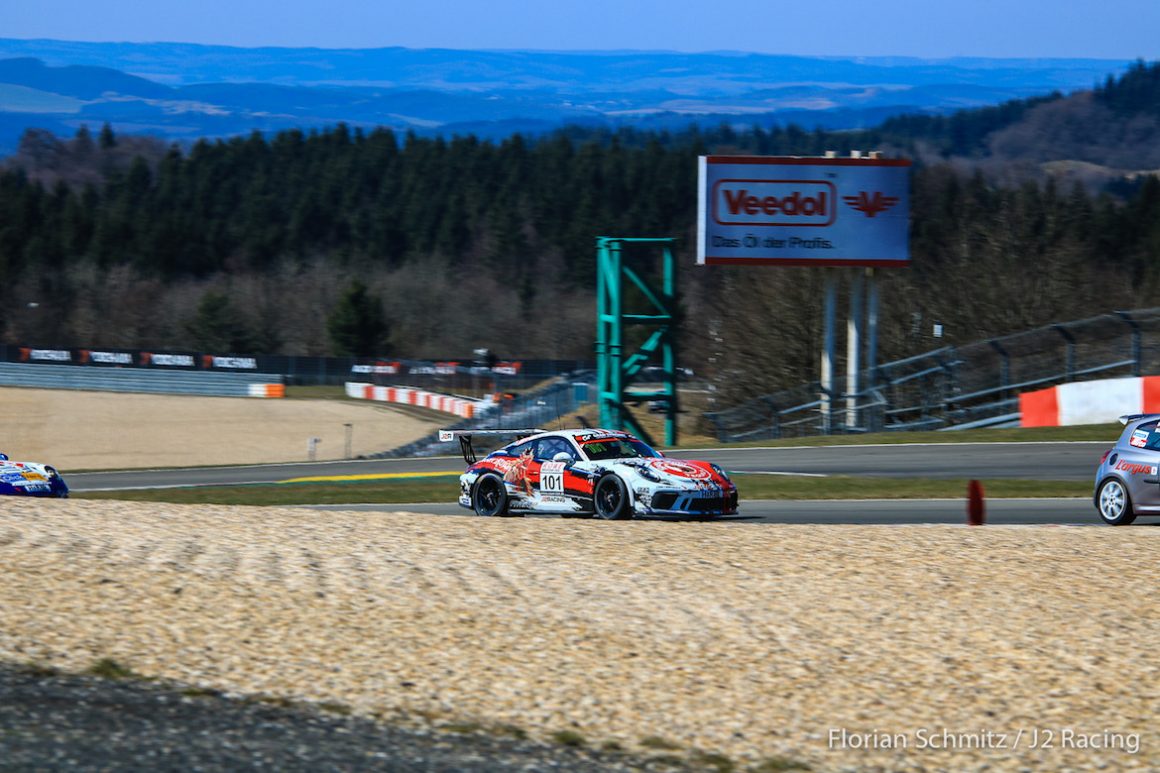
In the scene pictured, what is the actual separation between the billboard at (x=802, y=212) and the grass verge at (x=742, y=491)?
492 inches

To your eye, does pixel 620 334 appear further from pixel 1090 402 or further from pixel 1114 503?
pixel 1114 503

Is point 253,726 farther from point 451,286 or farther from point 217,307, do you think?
point 451,286

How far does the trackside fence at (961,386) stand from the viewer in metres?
30.2

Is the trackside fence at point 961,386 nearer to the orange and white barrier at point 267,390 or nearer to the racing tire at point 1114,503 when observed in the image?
the racing tire at point 1114,503

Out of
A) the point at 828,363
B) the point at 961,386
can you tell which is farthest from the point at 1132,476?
the point at 828,363

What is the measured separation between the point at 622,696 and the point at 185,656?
3.11 m

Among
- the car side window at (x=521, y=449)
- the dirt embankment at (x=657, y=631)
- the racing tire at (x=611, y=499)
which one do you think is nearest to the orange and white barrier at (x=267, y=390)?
the car side window at (x=521, y=449)

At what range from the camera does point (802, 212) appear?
35656 mm

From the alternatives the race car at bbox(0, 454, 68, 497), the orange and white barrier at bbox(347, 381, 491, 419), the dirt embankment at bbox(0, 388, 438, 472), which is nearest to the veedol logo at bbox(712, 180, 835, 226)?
the dirt embankment at bbox(0, 388, 438, 472)

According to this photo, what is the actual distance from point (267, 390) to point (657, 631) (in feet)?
205

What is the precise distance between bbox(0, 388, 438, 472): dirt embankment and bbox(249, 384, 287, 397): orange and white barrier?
148 cm

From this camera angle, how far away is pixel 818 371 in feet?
152

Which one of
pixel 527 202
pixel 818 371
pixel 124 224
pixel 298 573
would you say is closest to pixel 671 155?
pixel 527 202

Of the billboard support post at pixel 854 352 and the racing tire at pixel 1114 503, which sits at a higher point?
the billboard support post at pixel 854 352
